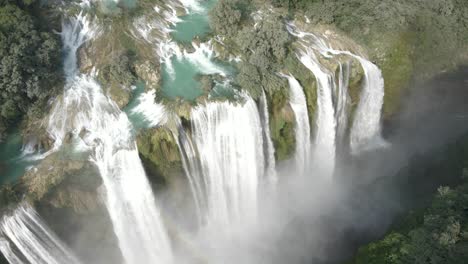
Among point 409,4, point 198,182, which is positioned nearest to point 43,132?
point 198,182

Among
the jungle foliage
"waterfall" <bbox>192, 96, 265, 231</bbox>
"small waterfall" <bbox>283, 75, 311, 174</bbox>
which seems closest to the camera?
"waterfall" <bbox>192, 96, 265, 231</bbox>

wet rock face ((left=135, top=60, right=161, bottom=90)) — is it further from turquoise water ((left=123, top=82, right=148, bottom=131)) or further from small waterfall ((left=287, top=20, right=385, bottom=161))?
small waterfall ((left=287, top=20, right=385, bottom=161))

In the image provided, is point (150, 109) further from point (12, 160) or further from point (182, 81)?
point (12, 160)

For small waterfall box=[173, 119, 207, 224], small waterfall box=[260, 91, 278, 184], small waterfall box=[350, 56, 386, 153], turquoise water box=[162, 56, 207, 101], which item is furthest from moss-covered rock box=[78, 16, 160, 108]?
small waterfall box=[350, 56, 386, 153]

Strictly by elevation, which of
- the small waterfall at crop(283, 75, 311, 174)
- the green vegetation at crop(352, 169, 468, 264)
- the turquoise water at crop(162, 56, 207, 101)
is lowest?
the green vegetation at crop(352, 169, 468, 264)

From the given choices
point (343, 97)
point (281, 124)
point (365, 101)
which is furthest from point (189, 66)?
point (365, 101)

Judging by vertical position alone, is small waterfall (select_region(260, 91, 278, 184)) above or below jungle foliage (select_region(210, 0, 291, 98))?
below
